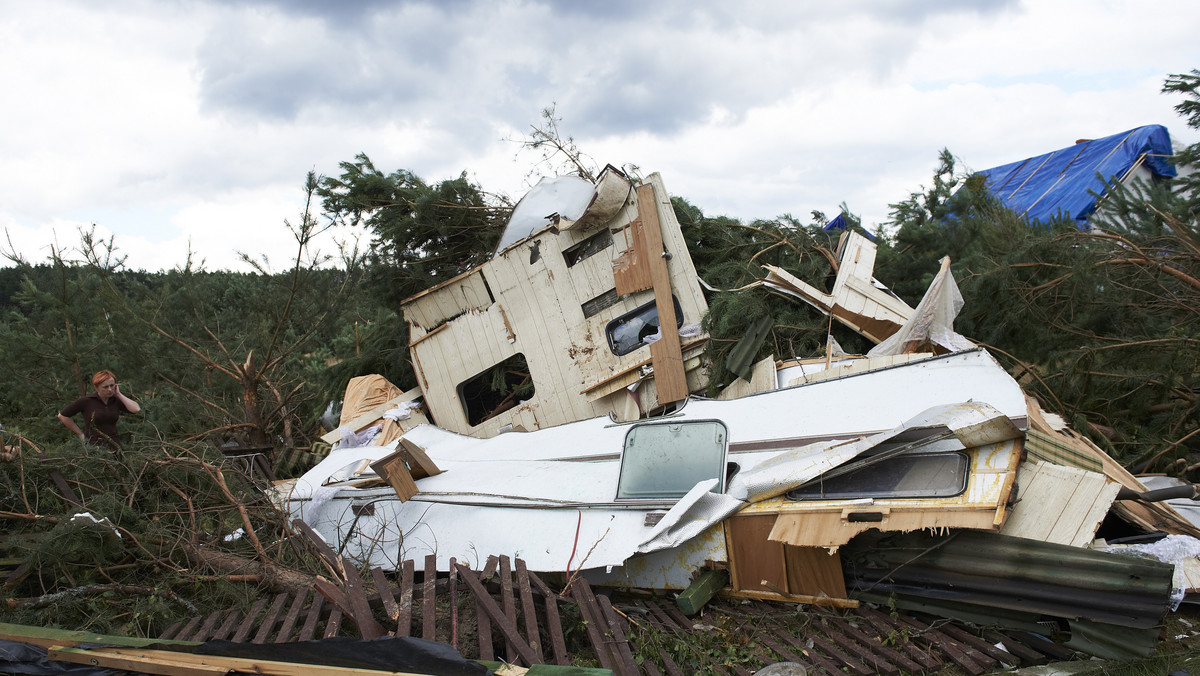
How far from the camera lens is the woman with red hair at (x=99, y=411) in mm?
5984

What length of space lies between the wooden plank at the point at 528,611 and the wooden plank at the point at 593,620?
Result: 0.27 m

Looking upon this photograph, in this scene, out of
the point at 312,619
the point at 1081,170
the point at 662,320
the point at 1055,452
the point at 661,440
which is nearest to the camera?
the point at 312,619

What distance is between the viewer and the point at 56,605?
14.9 ft

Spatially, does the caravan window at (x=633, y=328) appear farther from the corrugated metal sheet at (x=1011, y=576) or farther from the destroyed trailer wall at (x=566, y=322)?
the corrugated metal sheet at (x=1011, y=576)

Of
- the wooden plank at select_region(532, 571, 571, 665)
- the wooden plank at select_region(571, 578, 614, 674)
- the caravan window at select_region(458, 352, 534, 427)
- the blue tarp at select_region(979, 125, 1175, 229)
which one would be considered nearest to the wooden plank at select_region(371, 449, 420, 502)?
the wooden plank at select_region(532, 571, 571, 665)

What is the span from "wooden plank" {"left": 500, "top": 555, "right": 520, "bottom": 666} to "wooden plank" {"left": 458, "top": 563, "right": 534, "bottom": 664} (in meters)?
0.03

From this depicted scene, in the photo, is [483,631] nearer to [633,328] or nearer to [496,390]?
[633,328]

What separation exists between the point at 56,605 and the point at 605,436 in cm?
379

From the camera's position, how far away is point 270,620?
415cm

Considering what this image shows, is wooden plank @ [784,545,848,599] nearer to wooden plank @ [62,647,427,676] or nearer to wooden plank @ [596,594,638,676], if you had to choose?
wooden plank @ [596,594,638,676]

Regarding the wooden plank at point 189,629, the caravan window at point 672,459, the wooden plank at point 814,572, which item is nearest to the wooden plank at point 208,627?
the wooden plank at point 189,629

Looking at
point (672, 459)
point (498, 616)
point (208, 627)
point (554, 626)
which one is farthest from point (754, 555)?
point (208, 627)

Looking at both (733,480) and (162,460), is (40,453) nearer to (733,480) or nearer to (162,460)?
(162,460)

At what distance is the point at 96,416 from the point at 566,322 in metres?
4.24
